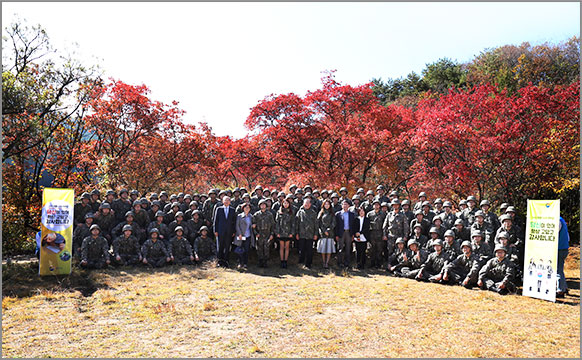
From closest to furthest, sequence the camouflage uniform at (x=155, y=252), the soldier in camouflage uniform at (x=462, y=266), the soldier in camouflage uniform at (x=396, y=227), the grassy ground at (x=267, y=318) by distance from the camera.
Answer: the grassy ground at (x=267, y=318)
the soldier in camouflage uniform at (x=462, y=266)
the camouflage uniform at (x=155, y=252)
the soldier in camouflage uniform at (x=396, y=227)

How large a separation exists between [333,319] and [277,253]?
565cm

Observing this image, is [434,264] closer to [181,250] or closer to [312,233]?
[312,233]

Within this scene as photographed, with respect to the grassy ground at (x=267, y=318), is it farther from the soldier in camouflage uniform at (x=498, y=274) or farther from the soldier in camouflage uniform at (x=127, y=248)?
the soldier in camouflage uniform at (x=127, y=248)

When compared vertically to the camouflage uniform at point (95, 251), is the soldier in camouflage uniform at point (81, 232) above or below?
above

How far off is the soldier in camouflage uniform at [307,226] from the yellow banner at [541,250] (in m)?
4.99

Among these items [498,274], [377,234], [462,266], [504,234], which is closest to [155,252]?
[377,234]

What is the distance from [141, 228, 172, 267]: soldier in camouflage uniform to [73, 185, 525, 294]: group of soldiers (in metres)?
0.02

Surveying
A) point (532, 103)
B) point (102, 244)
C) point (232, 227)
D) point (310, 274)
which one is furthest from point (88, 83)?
point (532, 103)

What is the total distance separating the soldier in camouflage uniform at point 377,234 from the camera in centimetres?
1092

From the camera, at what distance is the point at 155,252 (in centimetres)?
1041

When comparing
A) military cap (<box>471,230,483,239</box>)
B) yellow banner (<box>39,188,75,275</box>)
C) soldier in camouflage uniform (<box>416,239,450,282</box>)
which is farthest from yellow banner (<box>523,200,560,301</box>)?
yellow banner (<box>39,188,75,275</box>)

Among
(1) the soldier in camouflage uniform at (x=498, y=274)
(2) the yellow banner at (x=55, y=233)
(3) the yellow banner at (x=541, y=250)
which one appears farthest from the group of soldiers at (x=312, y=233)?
(2) the yellow banner at (x=55, y=233)

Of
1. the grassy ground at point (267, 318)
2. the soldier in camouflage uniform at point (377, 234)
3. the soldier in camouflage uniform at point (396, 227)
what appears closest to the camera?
the grassy ground at point (267, 318)

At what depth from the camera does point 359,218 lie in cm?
1108
